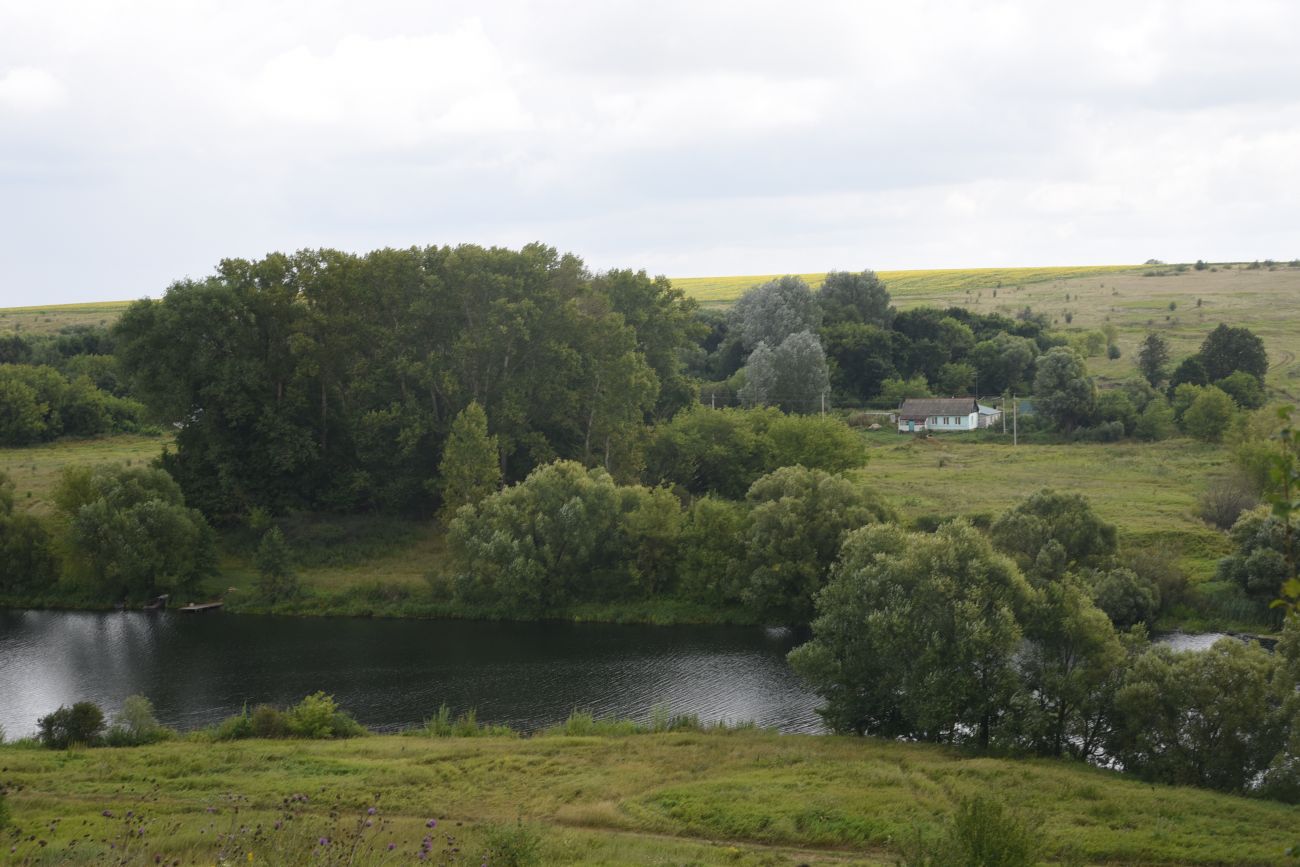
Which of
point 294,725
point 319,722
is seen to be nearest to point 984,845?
point 319,722

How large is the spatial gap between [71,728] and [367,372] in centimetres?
3132

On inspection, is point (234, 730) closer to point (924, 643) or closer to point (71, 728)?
point (71, 728)

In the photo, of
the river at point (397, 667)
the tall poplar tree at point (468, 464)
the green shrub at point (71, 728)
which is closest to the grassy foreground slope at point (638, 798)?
the green shrub at point (71, 728)

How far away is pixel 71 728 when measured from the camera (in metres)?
29.3

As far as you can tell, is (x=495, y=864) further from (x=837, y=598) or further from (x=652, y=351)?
(x=652, y=351)

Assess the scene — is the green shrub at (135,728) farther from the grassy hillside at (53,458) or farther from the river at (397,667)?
the grassy hillside at (53,458)

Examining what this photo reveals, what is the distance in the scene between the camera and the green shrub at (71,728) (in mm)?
29219

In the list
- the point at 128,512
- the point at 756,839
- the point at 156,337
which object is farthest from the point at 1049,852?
the point at 156,337

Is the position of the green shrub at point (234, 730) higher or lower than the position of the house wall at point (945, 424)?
lower

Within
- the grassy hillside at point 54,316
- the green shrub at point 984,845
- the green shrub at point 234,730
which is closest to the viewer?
the green shrub at point 984,845

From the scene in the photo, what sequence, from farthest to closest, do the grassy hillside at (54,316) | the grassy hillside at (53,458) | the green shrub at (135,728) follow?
the grassy hillside at (54,316) → the grassy hillside at (53,458) → the green shrub at (135,728)

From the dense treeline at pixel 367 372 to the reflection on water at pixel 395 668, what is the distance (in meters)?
11.5

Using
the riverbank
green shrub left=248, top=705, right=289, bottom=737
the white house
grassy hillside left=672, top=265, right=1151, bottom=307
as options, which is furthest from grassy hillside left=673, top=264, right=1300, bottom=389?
green shrub left=248, top=705, right=289, bottom=737

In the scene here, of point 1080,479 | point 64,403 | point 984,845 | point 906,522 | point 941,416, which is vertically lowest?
point 1080,479
